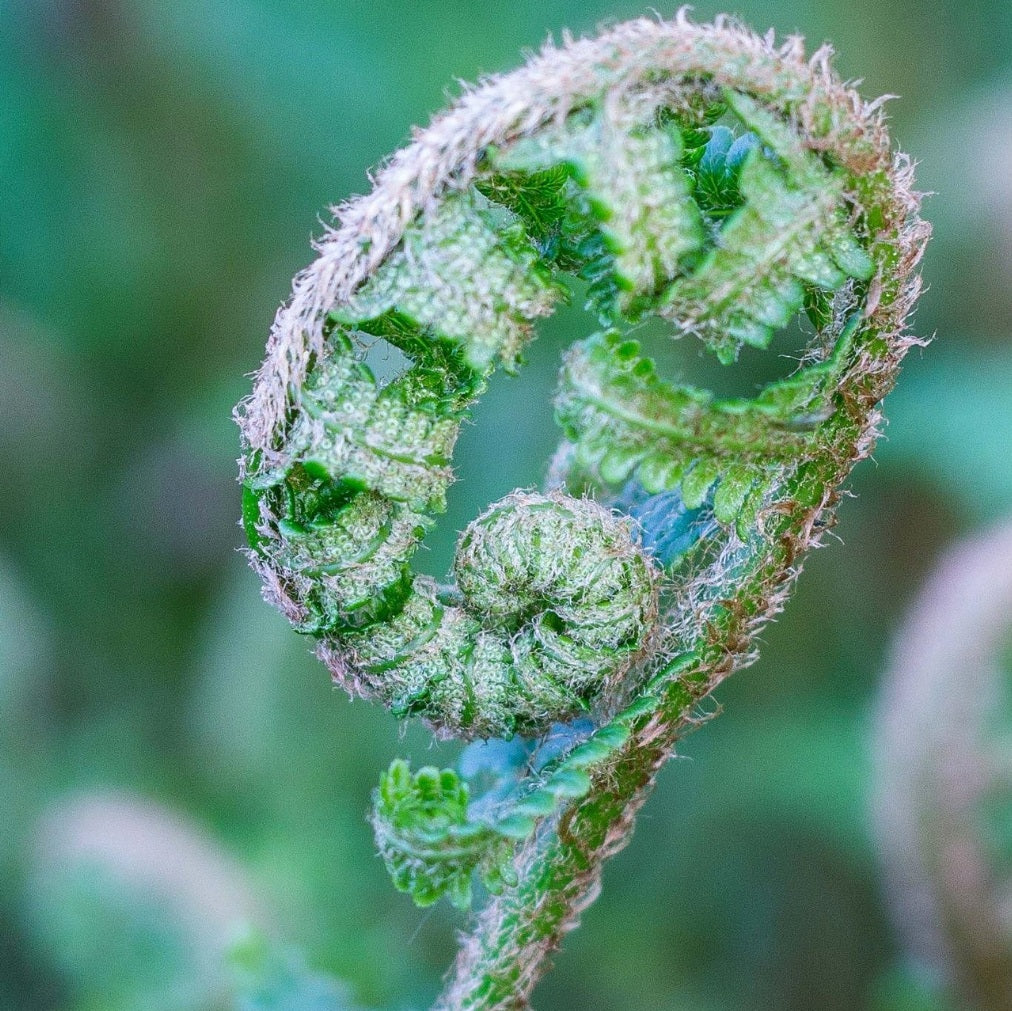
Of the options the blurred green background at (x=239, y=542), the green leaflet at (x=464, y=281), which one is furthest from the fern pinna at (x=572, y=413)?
the blurred green background at (x=239, y=542)

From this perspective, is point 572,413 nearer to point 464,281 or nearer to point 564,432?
point 564,432

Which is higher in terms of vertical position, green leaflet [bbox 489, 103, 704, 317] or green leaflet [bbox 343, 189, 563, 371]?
green leaflet [bbox 489, 103, 704, 317]

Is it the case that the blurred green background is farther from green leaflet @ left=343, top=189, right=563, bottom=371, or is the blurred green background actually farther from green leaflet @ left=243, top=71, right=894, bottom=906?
green leaflet @ left=343, top=189, right=563, bottom=371

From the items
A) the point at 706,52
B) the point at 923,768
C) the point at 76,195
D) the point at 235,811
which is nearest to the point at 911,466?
the point at 923,768

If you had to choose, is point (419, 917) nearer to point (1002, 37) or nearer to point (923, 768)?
point (923, 768)

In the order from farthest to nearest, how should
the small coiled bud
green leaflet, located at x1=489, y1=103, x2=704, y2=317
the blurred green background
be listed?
1. the blurred green background
2. the small coiled bud
3. green leaflet, located at x1=489, y1=103, x2=704, y2=317

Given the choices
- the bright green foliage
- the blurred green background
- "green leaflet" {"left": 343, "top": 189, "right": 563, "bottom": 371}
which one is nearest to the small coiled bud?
the bright green foliage

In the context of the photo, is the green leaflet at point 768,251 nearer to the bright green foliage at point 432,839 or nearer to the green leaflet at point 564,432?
the green leaflet at point 564,432
